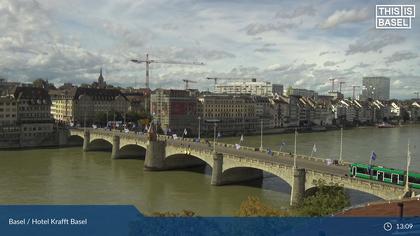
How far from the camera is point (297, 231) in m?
Result: 14.3

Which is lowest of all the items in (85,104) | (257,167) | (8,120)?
(257,167)

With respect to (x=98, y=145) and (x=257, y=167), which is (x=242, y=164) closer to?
(x=257, y=167)

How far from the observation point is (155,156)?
55.4 metres

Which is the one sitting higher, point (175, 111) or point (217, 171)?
point (175, 111)

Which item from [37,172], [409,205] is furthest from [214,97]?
[409,205]

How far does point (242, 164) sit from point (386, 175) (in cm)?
1311

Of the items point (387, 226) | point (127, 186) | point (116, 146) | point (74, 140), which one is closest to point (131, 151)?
point (116, 146)

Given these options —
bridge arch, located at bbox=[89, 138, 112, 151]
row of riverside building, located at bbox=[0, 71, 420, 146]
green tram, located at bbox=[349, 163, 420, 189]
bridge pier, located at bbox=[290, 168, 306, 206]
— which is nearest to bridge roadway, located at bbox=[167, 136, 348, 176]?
green tram, located at bbox=[349, 163, 420, 189]

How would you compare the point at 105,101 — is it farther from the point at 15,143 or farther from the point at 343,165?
the point at 343,165

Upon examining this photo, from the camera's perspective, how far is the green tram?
32.6 meters

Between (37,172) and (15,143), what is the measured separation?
2705 centimetres

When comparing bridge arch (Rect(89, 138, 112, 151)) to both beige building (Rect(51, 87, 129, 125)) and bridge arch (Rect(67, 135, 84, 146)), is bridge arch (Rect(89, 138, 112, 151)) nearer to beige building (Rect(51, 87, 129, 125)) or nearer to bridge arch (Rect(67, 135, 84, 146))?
bridge arch (Rect(67, 135, 84, 146))

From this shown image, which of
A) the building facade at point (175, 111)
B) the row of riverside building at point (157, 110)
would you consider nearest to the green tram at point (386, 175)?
the row of riverside building at point (157, 110)

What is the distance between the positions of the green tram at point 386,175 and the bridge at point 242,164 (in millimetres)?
1151
